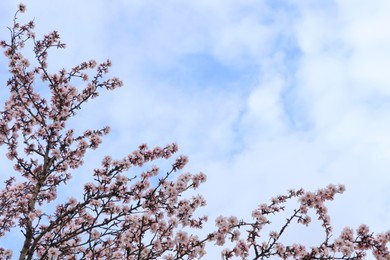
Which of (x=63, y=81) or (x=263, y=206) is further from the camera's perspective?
(x=63, y=81)

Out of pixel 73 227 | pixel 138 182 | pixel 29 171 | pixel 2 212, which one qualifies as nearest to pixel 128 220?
pixel 138 182

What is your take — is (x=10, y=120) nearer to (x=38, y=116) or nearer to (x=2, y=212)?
(x=38, y=116)

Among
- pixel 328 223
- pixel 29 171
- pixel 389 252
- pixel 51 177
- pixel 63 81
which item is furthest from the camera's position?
pixel 63 81

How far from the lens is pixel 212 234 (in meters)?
8.38

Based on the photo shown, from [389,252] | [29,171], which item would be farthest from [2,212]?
[389,252]

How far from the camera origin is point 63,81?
14.2m

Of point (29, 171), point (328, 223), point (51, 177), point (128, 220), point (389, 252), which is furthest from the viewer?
point (51, 177)

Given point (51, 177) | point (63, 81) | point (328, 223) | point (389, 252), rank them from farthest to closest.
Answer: point (63, 81)
point (51, 177)
point (328, 223)
point (389, 252)

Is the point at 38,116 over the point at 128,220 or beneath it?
over

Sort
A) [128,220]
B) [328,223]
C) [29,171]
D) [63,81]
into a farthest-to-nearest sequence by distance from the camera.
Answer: [63,81]
[29,171]
[128,220]
[328,223]

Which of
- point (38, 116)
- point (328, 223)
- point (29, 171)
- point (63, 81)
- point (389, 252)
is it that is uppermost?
point (63, 81)

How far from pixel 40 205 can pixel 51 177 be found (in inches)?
36.1

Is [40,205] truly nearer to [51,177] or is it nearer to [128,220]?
[51,177]

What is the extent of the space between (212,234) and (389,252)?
11.1 ft
